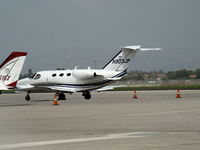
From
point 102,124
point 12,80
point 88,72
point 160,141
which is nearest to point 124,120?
point 102,124

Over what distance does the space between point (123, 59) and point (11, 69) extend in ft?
61.4

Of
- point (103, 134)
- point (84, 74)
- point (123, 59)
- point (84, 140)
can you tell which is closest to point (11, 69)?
point (103, 134)

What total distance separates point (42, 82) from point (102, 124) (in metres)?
28.9

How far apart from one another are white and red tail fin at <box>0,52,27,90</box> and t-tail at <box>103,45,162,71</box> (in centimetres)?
1752

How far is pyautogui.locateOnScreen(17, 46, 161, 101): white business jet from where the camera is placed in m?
47.2

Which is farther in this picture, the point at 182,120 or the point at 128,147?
the point at 182,120

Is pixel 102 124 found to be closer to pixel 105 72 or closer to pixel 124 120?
pixel 124 120

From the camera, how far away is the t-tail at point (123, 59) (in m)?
48.5

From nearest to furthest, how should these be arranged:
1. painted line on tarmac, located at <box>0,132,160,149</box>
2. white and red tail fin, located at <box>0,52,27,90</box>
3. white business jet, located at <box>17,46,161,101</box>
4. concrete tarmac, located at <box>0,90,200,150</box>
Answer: concrete tarmac, located at <box>0,90,200,150</box> < painted line on tarmac, located at <box>0,132,160,149</box> < white and red tail fin, located at <box>0,52,27,90</box> < white business jet, located at <box>17,46,161,101</box>

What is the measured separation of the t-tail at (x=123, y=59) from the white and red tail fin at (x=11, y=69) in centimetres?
1752

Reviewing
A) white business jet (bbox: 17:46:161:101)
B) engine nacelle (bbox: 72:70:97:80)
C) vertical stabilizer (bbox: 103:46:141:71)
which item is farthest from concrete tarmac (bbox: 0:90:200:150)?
vertical stabilizer (bbox: 103:46:141:71)

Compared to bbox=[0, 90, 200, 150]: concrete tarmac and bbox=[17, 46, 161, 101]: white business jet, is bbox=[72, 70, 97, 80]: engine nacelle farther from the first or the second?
bbox=[0, 90, 200, 150]: concrete tarmac

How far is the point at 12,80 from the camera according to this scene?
31344 mm

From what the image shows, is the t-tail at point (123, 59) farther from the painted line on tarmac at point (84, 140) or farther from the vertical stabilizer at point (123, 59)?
the painted line on tarmac at point (84, 140)
